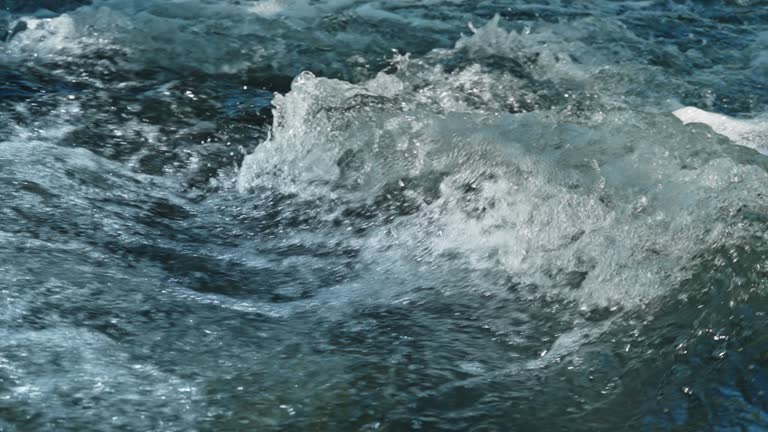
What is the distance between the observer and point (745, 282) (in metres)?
3.21

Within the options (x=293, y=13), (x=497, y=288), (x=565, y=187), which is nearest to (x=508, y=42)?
(x=293, y=13)

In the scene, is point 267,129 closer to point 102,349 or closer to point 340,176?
point 340,176

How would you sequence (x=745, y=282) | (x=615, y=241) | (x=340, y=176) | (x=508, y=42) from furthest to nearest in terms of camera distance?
(x=508, y=42), (x=340, y=176), (x=615, y=241), (x=745, y=282)

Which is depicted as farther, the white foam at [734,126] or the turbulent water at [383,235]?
the white foam at [734,126]

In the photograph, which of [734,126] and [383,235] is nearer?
[383,235]

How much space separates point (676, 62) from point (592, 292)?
247cm

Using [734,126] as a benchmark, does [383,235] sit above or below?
below

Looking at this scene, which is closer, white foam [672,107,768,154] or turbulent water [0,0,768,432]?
turbulent water [0,0,768,432]

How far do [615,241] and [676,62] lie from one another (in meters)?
2.26

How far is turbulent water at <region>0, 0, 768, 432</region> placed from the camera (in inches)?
111

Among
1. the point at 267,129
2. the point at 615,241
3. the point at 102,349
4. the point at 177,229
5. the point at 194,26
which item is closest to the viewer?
the point at 102,349

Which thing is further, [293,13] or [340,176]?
[293,13]

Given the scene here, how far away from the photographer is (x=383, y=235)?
12.5 feet

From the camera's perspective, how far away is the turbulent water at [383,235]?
2.81 metres
